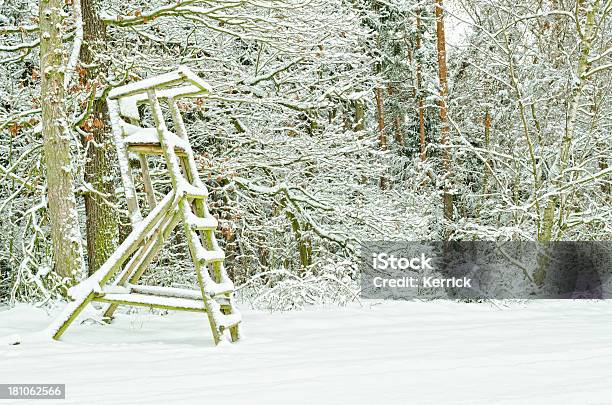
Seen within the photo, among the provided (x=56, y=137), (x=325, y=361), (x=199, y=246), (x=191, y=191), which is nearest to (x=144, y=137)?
(x=191, y=191)

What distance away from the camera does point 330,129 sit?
38.4 ft

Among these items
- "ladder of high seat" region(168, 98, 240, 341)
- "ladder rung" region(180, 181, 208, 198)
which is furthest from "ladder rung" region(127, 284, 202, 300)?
"ladder rung" region(180, 181, 208, 198)

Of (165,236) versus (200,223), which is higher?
(200,223)

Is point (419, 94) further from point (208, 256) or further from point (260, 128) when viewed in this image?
point (208, 256)

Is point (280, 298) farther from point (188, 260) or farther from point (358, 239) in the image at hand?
point (188, 260)

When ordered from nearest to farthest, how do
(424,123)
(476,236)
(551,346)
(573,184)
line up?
1. (551,346)
2. (573,184)
3. (476,236)
4. (424,123)

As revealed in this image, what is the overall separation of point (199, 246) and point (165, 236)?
538 millimetres

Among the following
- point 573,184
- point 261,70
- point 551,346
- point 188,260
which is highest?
point 261,70

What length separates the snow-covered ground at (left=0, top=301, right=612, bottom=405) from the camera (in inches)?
112

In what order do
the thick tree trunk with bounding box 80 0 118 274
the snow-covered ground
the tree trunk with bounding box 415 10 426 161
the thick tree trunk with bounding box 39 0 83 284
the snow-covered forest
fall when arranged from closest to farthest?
the snow-covered ground
the thick tree trunk with bounding box 39 0 83 284
the snow-covered forest
the thick tree trunk with bounding box 80 0 118 274
the tree trunk with bounding box 415 10 426 161

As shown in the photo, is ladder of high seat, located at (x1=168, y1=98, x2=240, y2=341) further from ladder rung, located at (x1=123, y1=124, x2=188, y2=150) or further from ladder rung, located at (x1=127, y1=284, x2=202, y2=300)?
ladder rung, located at (x1=127, y1=284, x2=202, y2=300)

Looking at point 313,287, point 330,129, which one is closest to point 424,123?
point 330,129

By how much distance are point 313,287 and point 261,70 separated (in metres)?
3.78

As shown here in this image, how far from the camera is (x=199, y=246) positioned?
4.53 metres
